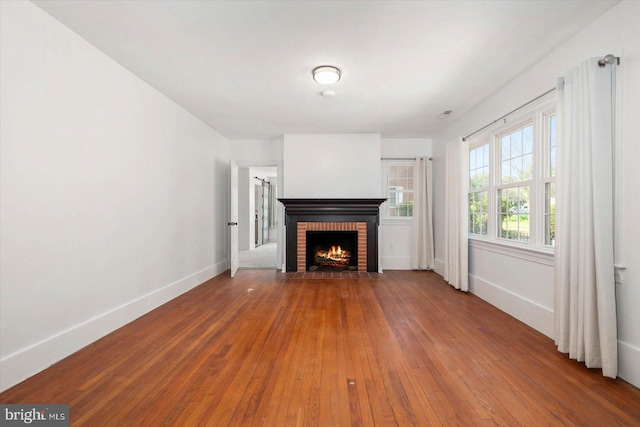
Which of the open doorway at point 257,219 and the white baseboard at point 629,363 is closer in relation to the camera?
the white baseboard at point 629,363

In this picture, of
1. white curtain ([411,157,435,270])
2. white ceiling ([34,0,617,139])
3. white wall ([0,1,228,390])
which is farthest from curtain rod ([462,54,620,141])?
white wall ([0,1,228,390])

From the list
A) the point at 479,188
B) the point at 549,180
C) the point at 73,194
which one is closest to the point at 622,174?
the point at 549,180

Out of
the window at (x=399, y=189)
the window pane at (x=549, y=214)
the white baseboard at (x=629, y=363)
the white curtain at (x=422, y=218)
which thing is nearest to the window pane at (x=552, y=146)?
the window pane at (x=549, y=214)

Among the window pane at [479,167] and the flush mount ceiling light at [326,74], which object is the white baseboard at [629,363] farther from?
the flush mount ceiling light at [326,74]

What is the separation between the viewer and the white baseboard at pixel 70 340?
6.16 feet

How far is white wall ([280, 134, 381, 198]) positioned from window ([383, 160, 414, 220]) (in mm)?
449

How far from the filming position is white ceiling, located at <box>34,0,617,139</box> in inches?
81.7

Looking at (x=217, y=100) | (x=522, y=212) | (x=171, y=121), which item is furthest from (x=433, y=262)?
(x=171, y=121)

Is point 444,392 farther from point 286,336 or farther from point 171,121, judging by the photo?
point 171,121

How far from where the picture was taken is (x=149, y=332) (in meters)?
2.74

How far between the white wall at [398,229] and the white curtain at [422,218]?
171 millimetres

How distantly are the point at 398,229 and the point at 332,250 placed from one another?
4.57 ft

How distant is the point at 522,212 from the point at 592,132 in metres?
1.33

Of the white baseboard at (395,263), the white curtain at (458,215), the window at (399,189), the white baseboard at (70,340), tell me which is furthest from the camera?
the window at (399,189)
